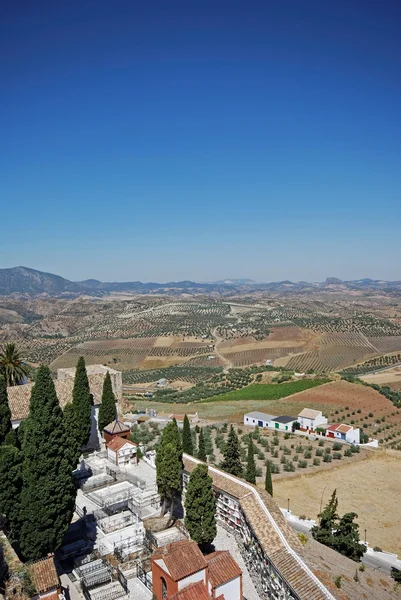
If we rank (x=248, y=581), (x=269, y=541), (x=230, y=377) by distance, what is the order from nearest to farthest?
(x=269, y=541) → (x=248, y=581) → (x=230, y=377)

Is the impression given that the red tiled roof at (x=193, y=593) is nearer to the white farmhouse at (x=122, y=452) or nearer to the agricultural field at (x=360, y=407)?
the white farmhouse at (x=122, y=452)

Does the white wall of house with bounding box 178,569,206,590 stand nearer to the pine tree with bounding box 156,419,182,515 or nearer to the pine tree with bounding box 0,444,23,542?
the pine tree with bounding box 156,419,182,515

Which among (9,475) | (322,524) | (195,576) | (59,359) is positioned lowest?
(59,359)

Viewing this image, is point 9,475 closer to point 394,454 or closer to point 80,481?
point 80,481

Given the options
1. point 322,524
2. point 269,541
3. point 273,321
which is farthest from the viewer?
point 273,321

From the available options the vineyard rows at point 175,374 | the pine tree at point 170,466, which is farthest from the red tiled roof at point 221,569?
the vineyard rows at point 175,374

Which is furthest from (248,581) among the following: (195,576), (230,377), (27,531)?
(230,377)

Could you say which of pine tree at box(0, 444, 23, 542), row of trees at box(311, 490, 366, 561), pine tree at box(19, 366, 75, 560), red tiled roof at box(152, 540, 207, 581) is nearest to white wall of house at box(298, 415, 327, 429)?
row of trees at box(311, 490, 366, 561)

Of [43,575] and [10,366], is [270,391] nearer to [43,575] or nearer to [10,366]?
[10,366]
